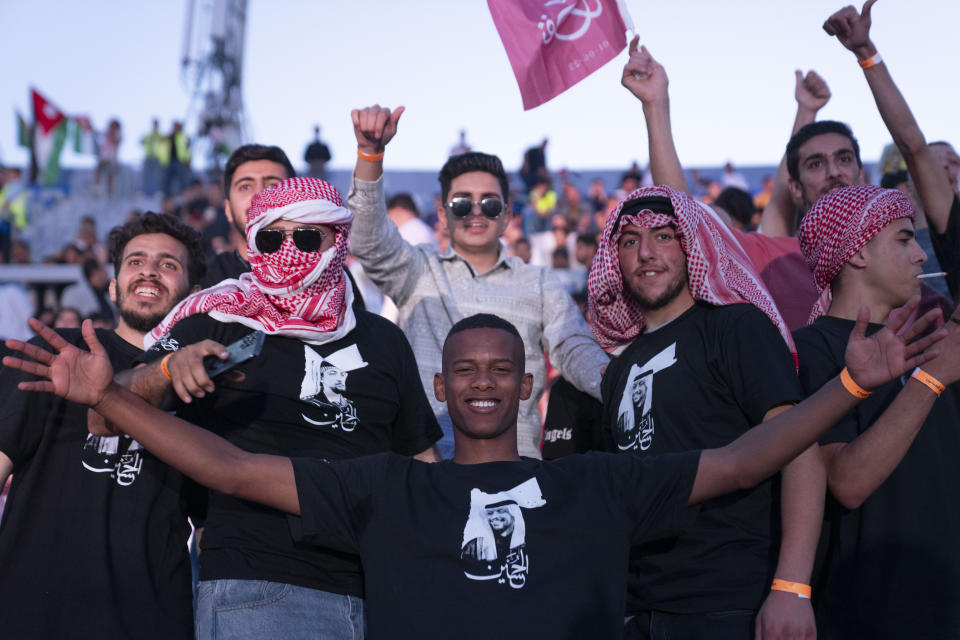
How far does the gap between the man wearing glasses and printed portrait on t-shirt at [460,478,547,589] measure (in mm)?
1560

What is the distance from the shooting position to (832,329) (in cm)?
391

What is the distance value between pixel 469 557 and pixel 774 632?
95 cm

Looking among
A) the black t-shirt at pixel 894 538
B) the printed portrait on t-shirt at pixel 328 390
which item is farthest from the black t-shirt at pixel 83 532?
the black t-shirt at pixel 894 538

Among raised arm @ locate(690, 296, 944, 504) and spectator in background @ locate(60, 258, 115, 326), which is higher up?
spectator in background @ locate(60, 258, 115, 326)

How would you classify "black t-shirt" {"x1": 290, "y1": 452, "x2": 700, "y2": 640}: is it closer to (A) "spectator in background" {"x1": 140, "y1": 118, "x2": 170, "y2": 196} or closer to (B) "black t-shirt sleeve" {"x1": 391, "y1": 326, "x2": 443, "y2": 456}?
(B) "black t-shirt sleeve" {"x1": 391, "y1": 326, "x2": 443, "y2": 456}

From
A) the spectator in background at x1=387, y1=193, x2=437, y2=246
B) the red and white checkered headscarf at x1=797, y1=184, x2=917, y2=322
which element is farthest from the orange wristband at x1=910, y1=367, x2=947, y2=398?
the spectator in background at x1=387, y1=193, x2=437, y2=246

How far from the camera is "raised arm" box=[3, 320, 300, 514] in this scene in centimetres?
299

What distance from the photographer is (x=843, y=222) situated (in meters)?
4.04

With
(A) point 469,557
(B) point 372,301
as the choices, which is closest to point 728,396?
(A) point 469,557

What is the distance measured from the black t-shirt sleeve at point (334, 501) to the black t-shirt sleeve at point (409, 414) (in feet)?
2.67

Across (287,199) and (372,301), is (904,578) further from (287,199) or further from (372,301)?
(372,301)

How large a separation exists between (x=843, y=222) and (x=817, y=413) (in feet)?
3.79

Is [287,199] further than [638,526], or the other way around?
[287,199]

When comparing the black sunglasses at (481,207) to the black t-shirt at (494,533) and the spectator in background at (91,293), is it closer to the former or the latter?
the black t-shirt at (494,533)
